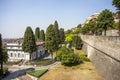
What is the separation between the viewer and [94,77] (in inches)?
1277

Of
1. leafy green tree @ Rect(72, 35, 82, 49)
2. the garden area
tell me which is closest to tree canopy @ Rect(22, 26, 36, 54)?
the garden area

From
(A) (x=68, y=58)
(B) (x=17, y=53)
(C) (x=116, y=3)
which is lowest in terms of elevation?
(A) (x=68, y=58)

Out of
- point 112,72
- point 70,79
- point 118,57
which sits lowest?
point 70,79

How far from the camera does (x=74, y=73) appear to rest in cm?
3656

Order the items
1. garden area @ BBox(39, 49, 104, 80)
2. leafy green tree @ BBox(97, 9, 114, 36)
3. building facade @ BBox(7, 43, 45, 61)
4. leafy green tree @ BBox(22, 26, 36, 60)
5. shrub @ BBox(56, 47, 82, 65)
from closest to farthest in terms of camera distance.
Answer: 1. garden area @ BBox(39, 49, 104, 80)
2. shrub @ BBox(56, 47, 82, 65)
3. leafy green tree @ BBox(97, 9, 114, 36)
4. leafy green tree @ BBox(22, 26, 36, 60)
5. building facade @ BBox(7, 43, 45, 61)

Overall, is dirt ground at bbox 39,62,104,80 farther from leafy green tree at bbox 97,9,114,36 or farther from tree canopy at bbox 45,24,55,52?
leafy green tree at bbox 97,9,114,36

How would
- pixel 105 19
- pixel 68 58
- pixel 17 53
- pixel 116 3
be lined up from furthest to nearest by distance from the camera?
pixel 17 53 → pixel 105 19 → pixel 68 58 → pixel 116 3

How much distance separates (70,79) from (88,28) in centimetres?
3896

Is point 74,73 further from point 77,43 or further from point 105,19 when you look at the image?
point 77,43

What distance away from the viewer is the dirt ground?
110ft

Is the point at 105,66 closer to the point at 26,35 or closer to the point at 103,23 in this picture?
the point at 103,23

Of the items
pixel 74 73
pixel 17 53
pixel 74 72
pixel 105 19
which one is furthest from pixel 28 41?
pixel 105 19

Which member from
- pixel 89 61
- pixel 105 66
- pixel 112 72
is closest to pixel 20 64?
pixel 89 61

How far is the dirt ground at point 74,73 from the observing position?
33.4m
